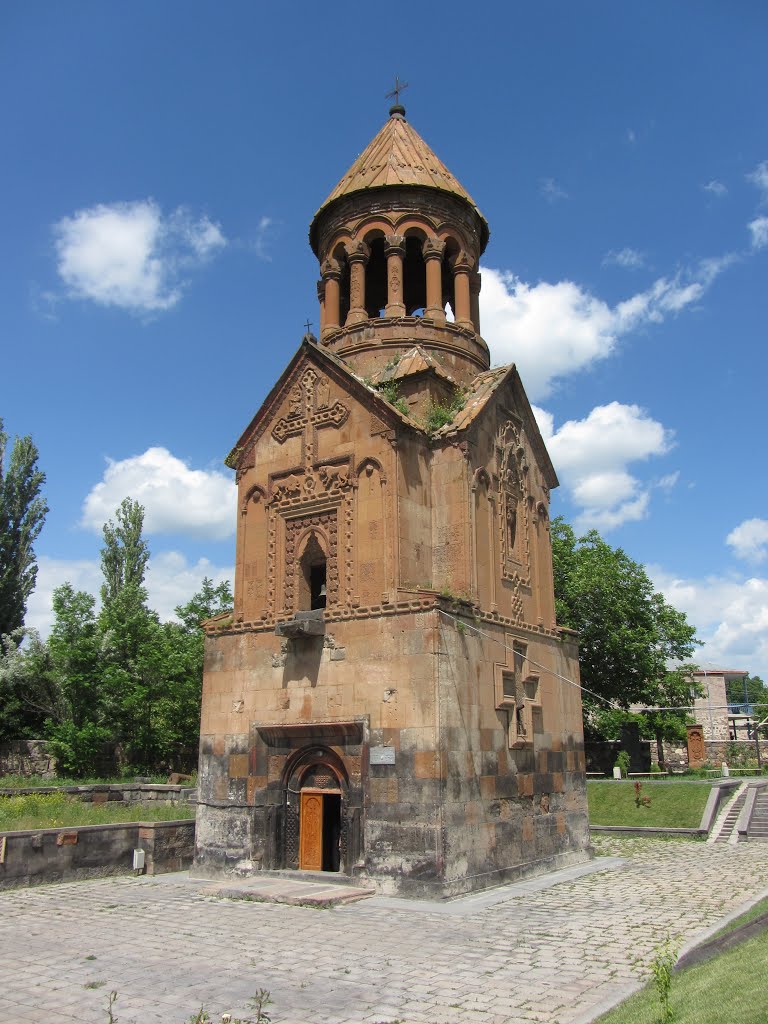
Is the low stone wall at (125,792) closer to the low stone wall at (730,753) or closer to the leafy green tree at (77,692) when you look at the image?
the leafy green tree at (77,692)

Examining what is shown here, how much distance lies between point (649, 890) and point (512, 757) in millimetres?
3109

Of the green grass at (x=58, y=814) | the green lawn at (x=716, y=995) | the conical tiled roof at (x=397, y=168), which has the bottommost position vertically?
the green lawn at (x=716, y=995)

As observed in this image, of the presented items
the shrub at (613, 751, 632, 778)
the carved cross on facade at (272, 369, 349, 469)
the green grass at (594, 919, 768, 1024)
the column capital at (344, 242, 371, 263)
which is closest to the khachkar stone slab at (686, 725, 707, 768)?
the shrub at (613, 751, 632, 778)

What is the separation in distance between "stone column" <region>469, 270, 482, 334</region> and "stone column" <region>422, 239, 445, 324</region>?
118cm

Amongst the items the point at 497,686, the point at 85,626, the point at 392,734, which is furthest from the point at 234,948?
the point at 85,626

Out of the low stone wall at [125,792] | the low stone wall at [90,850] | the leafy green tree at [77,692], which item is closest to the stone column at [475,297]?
the low stone wall at [90,850]

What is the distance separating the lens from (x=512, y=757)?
50.3ft

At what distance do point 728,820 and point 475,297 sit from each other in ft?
51.7

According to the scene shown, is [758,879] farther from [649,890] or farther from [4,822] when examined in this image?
[4,822]

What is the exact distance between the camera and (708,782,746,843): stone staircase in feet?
70.7

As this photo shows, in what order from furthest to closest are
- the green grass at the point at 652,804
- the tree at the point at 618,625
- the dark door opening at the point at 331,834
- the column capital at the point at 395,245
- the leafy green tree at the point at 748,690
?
the leafy green tree at the point at 748,690 → the tree at the point at 618,625 → the green grass at the point at 652,804 → the column capital at the point at 395,245 → the dark door opening at the point at 331,834

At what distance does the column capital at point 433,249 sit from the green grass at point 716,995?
14.9 meters

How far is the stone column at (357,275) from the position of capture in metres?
18.9

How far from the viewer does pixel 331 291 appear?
19562 millimetres
